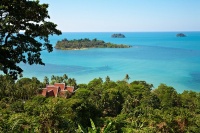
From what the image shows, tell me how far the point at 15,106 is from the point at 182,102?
61.3 feet

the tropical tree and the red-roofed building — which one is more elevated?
the tropical tree

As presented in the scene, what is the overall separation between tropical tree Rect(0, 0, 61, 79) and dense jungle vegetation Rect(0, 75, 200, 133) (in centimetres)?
430

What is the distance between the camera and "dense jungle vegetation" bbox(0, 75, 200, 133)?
17781 mm

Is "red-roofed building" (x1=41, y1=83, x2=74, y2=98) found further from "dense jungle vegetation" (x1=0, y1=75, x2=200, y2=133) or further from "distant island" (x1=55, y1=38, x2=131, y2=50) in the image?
"distant island" (x1=55, y1=38, x2=131, y2=50)

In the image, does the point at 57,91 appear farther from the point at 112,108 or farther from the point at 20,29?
the point at 20,29

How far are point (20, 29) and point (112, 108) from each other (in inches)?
853

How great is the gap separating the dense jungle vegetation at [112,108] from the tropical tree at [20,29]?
14.1ft

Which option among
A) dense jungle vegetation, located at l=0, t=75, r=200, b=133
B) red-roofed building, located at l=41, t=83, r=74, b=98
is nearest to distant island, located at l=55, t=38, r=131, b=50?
dense jungle vegetation, located at l=0, t=75, r=200, b=133

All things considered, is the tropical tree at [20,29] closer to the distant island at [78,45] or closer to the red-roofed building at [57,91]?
the red-roofed building at [57,91]

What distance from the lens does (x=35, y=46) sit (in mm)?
8867

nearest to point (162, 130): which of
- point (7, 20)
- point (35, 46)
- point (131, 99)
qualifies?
point (131, 99)

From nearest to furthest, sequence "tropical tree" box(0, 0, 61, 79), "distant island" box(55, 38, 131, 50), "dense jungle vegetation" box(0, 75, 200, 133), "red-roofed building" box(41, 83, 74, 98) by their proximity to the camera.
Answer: "tropical tree" box(0, 0, 61, 79) < "dense jungle vegetation" box(0, 75, 200, 133) < "red-roofed building" box(41, 83, 74, 98) < "distant island" box(55, 38, 131, 50)

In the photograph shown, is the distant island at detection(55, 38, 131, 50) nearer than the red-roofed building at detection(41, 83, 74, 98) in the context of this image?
No

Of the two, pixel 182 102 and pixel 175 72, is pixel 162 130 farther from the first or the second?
pixel 175 72
